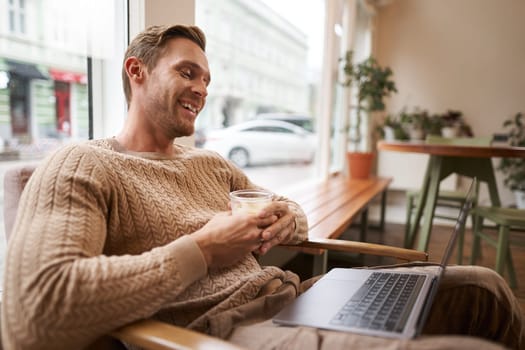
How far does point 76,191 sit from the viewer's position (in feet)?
2.71

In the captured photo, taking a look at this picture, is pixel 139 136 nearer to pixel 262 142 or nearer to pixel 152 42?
pixel 152 42

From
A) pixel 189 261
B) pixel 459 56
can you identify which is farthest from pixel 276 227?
pixel 459 56

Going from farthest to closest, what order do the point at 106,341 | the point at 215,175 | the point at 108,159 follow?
the point at 215,175 < the point at 108,159 < the point at 106,341

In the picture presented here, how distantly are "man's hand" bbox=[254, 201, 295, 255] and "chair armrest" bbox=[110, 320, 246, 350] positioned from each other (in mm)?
354

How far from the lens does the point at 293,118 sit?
3.63m

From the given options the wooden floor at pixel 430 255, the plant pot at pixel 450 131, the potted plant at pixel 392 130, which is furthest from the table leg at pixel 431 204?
the plant pot at pixel 450 131

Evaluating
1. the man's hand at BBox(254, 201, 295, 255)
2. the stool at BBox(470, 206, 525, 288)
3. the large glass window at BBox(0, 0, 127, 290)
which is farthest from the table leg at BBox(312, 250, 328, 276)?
the stool at BBox(470, 206, 525, 288)

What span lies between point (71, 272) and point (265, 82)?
2549 mm

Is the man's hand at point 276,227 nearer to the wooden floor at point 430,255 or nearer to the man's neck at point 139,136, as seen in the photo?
the man's neck at point 139,136

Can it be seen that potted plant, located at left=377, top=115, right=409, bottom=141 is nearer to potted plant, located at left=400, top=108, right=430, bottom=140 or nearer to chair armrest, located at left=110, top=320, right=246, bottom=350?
potted plant, located at left=400, top=108, right=430, bottom=140

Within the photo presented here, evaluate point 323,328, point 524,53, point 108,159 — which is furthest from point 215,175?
point 524,53

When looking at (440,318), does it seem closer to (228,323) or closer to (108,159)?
(228,323)

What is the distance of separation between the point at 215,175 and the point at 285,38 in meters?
2.29

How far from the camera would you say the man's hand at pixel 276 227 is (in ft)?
3.39
